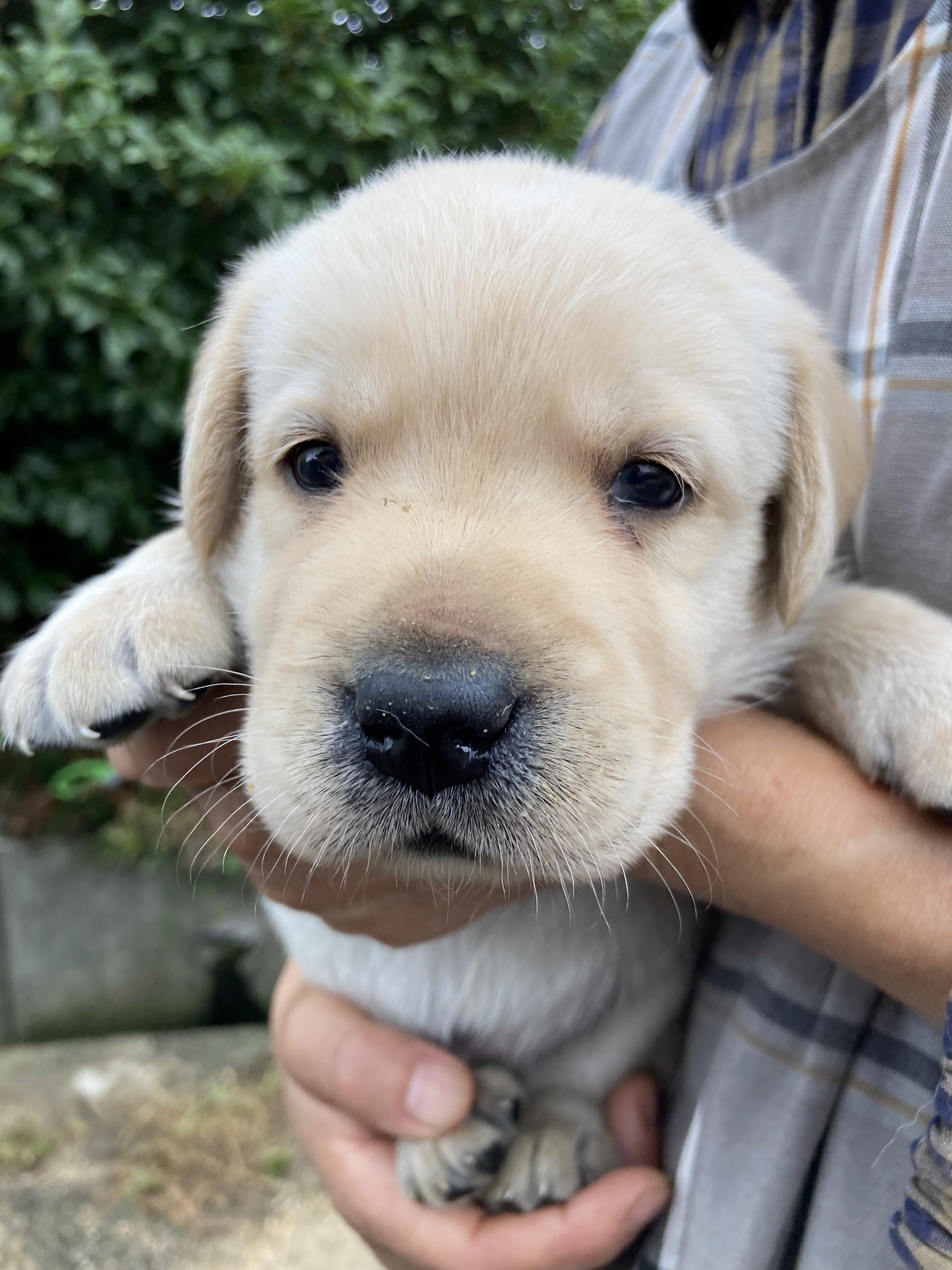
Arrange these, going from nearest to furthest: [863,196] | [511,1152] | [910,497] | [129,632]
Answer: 1. [910,497]
2. [863,196]
3. [129,632]
4. [511,1152]

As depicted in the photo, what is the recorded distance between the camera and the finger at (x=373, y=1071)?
1.87 meters

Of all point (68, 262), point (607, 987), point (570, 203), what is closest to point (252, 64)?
point (68, 262)

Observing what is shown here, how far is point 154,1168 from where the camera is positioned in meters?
3.70

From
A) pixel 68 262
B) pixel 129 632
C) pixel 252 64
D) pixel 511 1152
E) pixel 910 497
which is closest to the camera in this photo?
Result: pixel 910 497

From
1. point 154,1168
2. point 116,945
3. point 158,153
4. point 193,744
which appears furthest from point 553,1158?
point 158,153

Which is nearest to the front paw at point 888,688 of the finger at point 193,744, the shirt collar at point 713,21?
the finger at point 193,744

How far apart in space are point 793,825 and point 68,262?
314cm

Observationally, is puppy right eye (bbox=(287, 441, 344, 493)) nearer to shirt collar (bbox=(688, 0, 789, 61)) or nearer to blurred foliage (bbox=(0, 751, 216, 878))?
shirt collar (bbox=(688, 0, 789, 61))

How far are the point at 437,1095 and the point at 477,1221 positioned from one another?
27cm

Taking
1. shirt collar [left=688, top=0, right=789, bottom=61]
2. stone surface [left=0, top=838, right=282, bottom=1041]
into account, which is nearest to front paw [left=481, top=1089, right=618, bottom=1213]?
shirt collar [left=688, top=0, right=789, bottom=61]

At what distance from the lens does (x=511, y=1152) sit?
199cm

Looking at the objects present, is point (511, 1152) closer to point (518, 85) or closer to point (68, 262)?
point (68, 262)

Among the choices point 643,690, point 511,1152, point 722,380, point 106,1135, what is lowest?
point 106,1135

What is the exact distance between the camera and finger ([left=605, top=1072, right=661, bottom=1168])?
1905mm
